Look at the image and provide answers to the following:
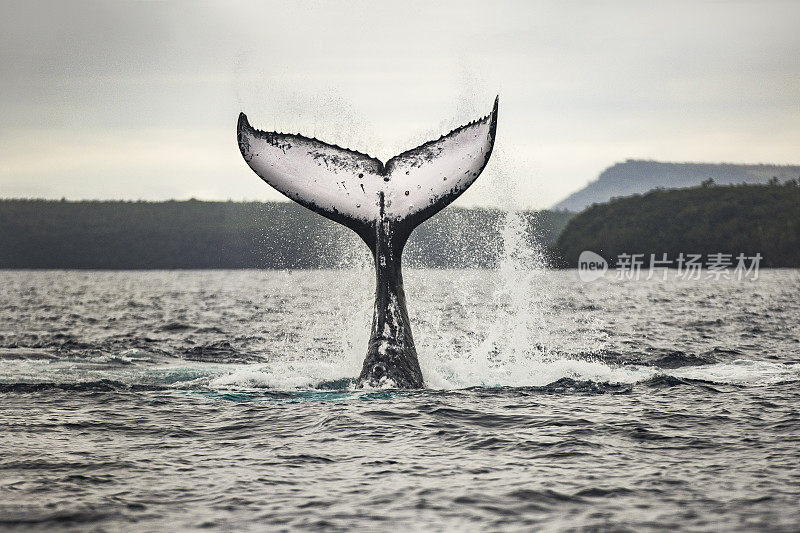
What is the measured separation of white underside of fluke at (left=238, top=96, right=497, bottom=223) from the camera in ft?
31.4

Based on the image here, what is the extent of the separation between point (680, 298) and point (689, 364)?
2908 cm

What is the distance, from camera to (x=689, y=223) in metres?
121

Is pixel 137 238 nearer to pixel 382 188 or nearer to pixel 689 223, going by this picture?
pixel 689 223

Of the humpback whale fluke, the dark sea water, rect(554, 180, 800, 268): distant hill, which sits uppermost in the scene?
rect(554, 180, 800, 268): distant hill

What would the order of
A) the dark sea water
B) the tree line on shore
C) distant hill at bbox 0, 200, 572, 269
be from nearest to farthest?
the dark sea water, the tree line on shore, distant hill at bbox 0, 200, 572, 269

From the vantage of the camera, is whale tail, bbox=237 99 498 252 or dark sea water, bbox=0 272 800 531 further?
whale tail, bbox=237 99 498 252

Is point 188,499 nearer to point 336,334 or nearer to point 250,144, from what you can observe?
point 250,144

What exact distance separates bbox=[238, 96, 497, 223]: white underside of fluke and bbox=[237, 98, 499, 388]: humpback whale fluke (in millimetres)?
11

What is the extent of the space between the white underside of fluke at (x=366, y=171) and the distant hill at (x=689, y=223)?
10534 centimetres

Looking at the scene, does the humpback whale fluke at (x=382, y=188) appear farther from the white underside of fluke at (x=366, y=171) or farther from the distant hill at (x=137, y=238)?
the distant hill at (x=137, y=238)

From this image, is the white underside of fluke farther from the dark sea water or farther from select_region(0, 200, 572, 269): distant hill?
select_region(0, 200, 572, 269): distant hill

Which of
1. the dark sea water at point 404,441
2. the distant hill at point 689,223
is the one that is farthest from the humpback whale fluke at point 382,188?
the distant hill at point 689,223

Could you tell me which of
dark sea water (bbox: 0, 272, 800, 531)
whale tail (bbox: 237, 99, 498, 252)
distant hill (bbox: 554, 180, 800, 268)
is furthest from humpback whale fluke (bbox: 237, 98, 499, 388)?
distant hill (bbox: 554, 180, 800, 268)

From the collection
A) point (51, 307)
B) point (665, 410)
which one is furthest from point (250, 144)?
point (51, 307)
